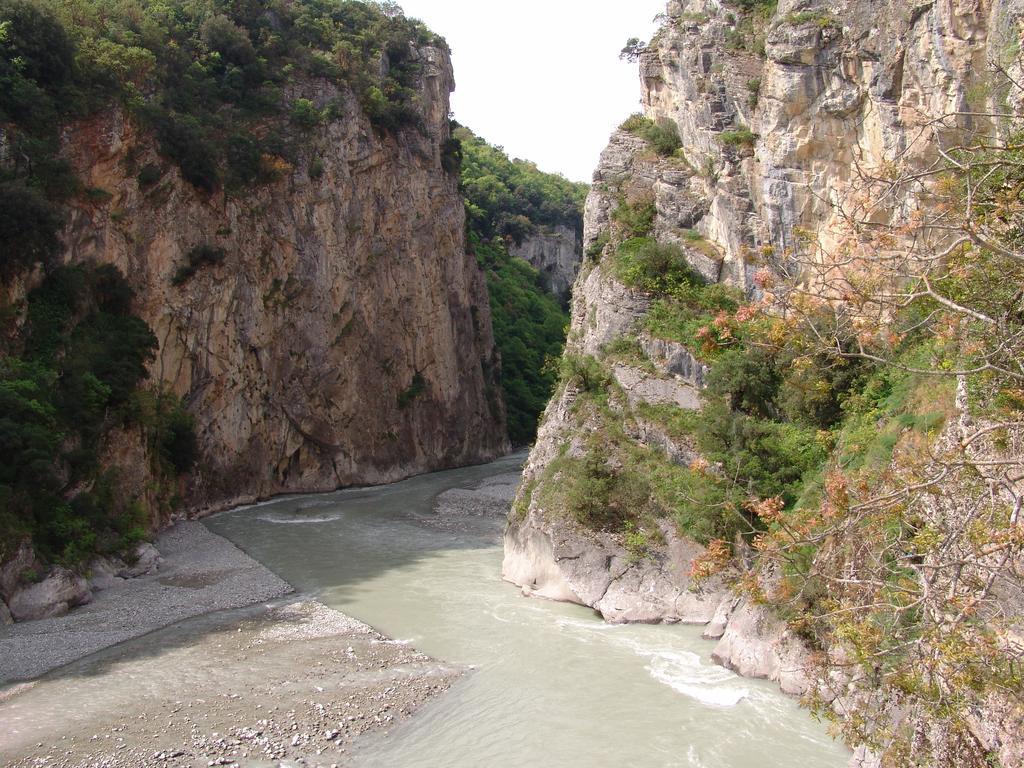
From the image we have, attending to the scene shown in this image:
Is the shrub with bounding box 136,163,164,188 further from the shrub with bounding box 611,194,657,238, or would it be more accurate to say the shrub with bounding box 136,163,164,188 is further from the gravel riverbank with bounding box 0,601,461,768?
the gravel riverbank with bounding box 0,601,461,768

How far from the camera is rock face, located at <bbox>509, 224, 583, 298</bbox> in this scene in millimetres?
69875

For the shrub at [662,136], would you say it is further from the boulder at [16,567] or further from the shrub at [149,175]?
the boulder at [16,567]

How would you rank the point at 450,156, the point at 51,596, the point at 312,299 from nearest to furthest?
the point at 51,596 < the point at 312,299 < the point at 450,156

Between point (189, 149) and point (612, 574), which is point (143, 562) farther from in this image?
point (189, 149)

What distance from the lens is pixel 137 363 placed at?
79.2ft

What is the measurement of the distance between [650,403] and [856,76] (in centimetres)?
856

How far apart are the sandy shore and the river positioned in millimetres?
A: 994

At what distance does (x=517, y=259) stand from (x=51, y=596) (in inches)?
2143

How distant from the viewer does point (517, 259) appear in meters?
68.0

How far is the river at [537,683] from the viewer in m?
10.6

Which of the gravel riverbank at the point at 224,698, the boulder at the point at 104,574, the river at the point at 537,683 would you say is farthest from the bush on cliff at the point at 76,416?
the gravel riverbank at the point at 224,698

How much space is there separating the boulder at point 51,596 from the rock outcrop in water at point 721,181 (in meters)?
9.40

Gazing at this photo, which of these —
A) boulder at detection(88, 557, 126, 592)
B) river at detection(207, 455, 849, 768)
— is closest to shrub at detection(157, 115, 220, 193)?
river at detection(207, 455, 849, 768)

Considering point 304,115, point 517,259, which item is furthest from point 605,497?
point 517,259
